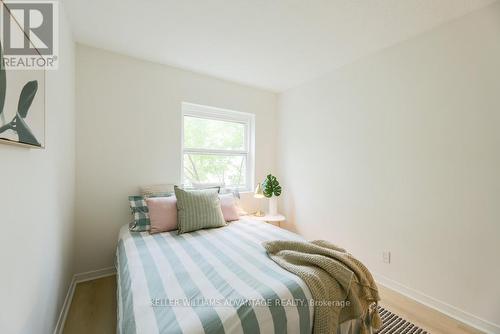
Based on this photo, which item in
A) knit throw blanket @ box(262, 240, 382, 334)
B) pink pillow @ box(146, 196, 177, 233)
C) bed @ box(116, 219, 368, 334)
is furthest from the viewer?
pink pillow @ box(146, 196, 177, 233)

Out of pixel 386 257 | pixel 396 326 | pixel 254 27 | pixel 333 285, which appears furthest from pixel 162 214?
pixel 386 257

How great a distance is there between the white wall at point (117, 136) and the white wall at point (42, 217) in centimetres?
17

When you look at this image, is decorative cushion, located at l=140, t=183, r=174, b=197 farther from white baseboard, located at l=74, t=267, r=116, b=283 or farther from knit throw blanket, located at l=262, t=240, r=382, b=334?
knit throw blanket, located at l=262, t=240, r=382, b=334

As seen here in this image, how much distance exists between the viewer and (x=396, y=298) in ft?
6.82

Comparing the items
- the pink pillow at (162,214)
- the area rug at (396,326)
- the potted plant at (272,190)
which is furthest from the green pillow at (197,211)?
the area rug at (396,326)

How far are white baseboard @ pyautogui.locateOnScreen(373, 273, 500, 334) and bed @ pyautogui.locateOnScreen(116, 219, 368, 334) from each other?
1127mm

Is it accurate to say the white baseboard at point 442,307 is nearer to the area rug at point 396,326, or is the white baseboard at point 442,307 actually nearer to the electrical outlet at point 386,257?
the electrical outlet at point 386,257

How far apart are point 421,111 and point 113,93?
2958 millimetres

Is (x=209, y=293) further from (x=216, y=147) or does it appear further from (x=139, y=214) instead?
(x=216, y=147)

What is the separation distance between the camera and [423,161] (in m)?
2.00

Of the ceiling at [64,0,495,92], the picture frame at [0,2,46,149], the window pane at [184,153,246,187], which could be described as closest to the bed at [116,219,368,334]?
the picture frame at [0,2,46,149]

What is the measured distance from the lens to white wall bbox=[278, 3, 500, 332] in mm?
1675

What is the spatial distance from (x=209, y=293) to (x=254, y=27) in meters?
1.99

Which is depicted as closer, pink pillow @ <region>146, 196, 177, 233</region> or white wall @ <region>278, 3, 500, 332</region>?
white wall @ <region>278, 3, 500, 332</region>
